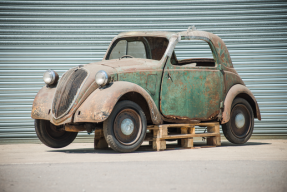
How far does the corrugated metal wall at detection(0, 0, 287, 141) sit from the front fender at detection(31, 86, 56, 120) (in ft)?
8.12

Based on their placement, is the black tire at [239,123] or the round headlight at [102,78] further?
the black tire at [239,123]

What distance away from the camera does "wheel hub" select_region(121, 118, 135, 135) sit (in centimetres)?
630

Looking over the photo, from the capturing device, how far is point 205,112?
745 centimetres

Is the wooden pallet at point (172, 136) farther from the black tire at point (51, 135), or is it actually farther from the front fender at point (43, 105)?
the front fender at point (43, 105)

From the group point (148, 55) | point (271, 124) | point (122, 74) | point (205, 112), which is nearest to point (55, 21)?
point (148, 55)

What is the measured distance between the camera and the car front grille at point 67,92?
21.0ft

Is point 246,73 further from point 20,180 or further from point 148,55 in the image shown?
point 20,180

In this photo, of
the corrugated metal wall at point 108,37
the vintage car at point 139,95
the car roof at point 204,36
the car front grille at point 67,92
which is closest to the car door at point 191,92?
the vintage car at point 139,95

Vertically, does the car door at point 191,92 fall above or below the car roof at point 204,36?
below

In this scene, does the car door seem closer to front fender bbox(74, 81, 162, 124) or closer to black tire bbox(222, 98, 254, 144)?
black tire bbox(222, 98, 254, 144)

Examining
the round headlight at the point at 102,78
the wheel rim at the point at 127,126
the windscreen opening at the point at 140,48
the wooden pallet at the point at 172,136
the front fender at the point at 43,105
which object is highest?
the windscreen opening at the point at 140,48

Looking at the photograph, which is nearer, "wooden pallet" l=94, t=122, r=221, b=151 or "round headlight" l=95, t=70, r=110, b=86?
"round headlight" l=95, t=70, r=110, b=86

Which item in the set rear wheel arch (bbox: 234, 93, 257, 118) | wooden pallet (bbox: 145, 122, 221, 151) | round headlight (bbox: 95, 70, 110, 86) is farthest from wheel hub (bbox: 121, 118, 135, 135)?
rear wheel arch (bbox: 234, 93, 257, 118)

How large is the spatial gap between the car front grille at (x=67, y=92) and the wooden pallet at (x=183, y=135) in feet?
4.47
